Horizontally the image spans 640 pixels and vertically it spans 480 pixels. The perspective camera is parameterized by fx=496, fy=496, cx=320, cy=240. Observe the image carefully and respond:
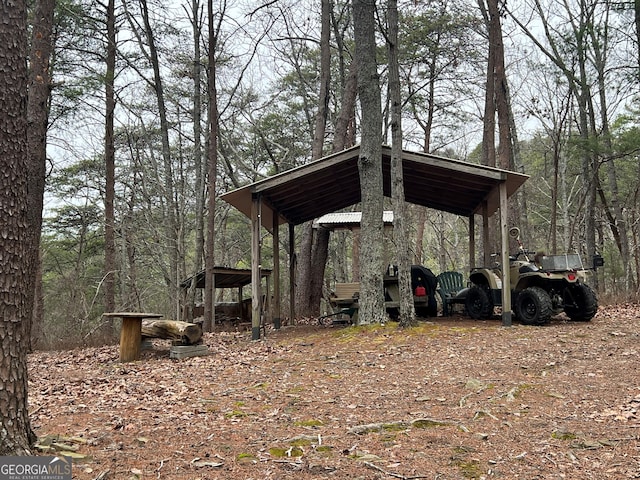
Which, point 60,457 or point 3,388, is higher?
point 3,388

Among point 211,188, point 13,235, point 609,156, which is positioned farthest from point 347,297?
point 609,156

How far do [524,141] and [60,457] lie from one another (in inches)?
1260

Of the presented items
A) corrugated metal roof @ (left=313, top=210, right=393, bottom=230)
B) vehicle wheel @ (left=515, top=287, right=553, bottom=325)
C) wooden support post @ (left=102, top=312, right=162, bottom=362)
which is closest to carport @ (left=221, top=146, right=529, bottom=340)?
corrugated metal roof @ (left=313, top=210, right=393, bottom=230)

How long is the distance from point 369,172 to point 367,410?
17.8ft

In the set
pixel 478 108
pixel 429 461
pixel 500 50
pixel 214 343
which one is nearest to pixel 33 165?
pixel 214 343

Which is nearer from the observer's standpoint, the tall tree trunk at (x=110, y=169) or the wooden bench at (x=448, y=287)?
the wooden bench at (x=448, y=287)

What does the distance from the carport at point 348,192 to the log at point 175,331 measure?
1603 mm

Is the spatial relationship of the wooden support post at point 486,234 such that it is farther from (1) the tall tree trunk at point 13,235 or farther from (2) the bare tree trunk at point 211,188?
(1) the tall tree trunk at point 13,235

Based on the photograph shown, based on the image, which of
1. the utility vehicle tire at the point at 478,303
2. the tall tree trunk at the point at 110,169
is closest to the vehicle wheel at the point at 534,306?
the utility vehicle tire at the point at 478,303

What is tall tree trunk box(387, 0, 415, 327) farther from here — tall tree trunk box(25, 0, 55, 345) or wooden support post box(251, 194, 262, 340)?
tall tree trunk box(25, 0, 55, 345)

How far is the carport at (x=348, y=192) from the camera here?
908 centimetres

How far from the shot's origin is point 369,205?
9125mm

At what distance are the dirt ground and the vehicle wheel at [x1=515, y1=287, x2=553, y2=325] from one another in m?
0.58

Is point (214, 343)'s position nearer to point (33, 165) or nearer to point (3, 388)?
point (33, 165)
